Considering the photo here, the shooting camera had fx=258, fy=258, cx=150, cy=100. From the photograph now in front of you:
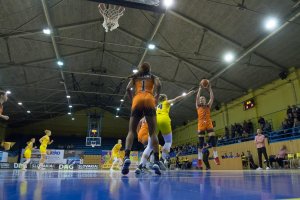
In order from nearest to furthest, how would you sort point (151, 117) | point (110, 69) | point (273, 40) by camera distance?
1. point (151, 117)
2. point (273, 40)
3. point (110, 69)

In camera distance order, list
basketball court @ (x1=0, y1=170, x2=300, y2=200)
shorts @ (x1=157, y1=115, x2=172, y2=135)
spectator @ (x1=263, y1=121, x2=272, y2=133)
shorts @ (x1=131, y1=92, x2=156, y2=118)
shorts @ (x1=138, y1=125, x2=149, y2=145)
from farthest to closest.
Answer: spectator @ (x1=263, y1=121, x2=272, y2=133), shorts @ (x1=138, y1=125, x2=149, y2=145), shorts @ (x1=157, y1=115, x2=172, y2=135), shorts @ (x1=131, y1=92, x2=156, y2=118), basketball court @ (x1=0, y1=170, x2=300, y2=200)

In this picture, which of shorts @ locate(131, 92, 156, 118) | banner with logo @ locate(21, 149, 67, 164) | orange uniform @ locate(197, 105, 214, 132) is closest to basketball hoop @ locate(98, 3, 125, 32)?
orange uniform @ locate(197, 105, 214, 132)

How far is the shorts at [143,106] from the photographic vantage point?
402cm

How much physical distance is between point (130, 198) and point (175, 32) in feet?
46.2

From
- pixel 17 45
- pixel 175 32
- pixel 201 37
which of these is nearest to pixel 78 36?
pixel 17 45

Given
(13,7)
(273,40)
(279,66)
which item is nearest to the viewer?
(13,7)

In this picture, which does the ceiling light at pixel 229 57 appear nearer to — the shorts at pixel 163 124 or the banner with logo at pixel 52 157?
the shorts at pixel 163 124

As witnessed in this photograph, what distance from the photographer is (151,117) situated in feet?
13.3

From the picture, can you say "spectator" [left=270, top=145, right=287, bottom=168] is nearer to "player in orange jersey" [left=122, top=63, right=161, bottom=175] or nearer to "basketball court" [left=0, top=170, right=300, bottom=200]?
"player in orange jersey" [left=122, top=63, right=161, bottom=175]

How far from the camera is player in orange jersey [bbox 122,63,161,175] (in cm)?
404

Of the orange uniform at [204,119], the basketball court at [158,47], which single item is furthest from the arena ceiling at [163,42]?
the orange uniform at [204,119]

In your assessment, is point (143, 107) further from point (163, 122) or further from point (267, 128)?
point (267, 128)

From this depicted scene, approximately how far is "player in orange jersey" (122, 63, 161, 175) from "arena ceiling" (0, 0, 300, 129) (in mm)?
8906

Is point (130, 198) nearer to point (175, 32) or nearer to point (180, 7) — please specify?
point (180, 7)
